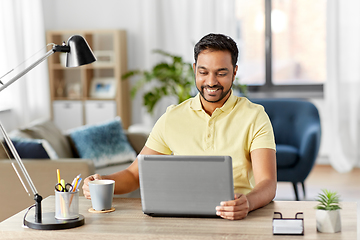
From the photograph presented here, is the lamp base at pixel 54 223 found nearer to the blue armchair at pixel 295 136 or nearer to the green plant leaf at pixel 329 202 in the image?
the green plant leaf at pixel 329 202

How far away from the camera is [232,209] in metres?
1.44

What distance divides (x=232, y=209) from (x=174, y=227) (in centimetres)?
18

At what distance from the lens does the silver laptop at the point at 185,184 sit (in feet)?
4.61

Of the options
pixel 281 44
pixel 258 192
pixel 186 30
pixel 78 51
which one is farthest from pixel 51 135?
pixel 281 44

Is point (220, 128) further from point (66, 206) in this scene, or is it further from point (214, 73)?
point (66, 206)

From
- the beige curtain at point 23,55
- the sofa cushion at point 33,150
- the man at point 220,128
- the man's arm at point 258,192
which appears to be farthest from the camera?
the beige curtain at point 23,55

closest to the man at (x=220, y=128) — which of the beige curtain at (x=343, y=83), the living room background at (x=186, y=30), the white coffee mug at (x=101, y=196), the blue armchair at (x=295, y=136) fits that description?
the white coffee mug at (x=101, y=196)

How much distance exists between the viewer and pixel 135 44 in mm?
5855

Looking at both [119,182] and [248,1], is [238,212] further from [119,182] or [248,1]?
[248,1]

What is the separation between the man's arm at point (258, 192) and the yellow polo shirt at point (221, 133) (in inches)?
1.7

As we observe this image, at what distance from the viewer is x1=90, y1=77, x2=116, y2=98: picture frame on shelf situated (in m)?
5.65

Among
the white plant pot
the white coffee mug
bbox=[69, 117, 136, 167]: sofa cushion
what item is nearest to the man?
the white coffee mug

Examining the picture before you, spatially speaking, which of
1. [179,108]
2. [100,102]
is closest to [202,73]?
[179,108]

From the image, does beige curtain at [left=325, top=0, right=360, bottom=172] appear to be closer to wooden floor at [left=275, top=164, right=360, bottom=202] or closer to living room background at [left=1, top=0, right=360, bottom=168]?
living room background at [left=1, top=0, right=360, bottom=168]
